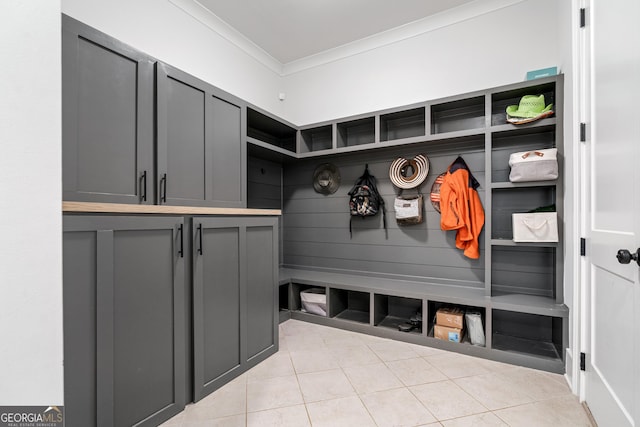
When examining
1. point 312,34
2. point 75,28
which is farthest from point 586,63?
point 75,28

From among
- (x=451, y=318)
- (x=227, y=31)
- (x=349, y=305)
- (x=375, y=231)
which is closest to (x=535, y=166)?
(x=451, y=318)

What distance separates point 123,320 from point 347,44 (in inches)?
139

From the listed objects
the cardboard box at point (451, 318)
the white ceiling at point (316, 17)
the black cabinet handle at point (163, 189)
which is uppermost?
the white ceiling at point (316, 17)

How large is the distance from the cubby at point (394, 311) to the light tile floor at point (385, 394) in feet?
1.48

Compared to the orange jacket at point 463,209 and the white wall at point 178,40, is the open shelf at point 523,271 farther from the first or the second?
the white wall at point 178,40

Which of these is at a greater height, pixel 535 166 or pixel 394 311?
pixel 535 166

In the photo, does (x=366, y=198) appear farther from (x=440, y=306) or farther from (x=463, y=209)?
(x=440, y=306)

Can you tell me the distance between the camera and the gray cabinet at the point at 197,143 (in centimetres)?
191

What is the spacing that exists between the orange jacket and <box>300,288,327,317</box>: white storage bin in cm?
145

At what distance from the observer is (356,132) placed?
3.50 m

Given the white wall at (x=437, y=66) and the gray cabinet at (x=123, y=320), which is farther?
the white wall at (x=437, y=66)

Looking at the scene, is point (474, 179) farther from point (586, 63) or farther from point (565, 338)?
point (565, 338)
